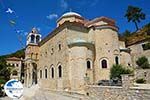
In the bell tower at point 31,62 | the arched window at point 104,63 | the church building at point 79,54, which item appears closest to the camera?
the church building at point 79,54

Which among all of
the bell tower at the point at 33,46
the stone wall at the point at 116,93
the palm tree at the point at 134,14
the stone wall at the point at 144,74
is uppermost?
the palm tree at the point at 134,14

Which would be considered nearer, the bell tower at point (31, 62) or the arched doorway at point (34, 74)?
the bell tower at point (31, 62)

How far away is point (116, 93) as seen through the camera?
52.1 feet

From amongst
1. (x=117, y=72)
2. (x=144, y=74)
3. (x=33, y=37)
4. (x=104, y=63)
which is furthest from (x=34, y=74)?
(x=144, y=74)

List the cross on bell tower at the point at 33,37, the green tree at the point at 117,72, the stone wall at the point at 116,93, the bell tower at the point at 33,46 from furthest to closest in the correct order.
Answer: the cross on bell tower at the point at 33,37
the bell tower at the point at 33,46
the green tree at the point at 117,72
the stone wall at the point at 116,93

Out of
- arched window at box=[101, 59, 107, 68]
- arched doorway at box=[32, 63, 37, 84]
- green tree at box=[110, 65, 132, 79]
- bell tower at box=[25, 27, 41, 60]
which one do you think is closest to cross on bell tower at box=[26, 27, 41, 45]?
bell tower at box=[25, 27, 41, 60]

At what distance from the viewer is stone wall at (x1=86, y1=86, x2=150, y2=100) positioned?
43.6 ft

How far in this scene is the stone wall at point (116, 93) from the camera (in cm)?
1328

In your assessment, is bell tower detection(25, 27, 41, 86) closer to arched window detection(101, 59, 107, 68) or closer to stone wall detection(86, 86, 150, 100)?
arched window detection(101, 59, 107, 68)

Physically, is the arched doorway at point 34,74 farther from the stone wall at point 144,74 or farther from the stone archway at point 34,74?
the stone wall at point 144,74

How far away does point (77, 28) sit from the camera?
2995cm

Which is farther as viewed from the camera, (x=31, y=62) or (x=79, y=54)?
(x=31, y=62)

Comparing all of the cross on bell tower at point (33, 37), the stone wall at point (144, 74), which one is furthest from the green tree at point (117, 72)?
the cross on bell tower at point (33, 37)

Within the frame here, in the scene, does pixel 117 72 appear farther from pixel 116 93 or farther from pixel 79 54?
pixel 116 93
